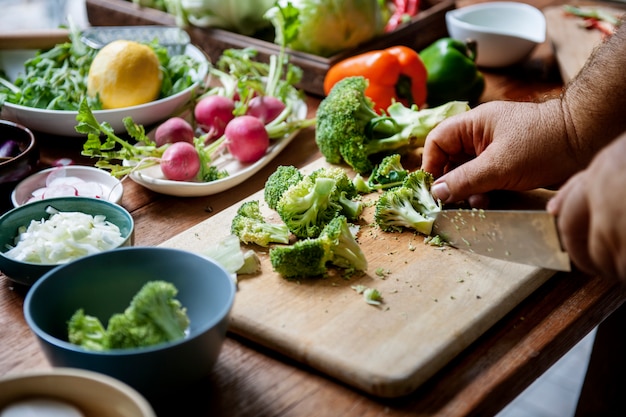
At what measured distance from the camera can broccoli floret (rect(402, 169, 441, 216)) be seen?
1.38 metres

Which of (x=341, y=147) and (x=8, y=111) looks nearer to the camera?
(x=341, y=147)

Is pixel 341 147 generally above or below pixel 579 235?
below

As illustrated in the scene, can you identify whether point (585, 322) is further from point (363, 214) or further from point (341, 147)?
point (341, 147)

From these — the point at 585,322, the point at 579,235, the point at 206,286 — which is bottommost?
the point at 585,322

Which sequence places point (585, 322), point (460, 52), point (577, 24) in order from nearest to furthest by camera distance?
point (585, 322), point (460, 52), point (577, 24)

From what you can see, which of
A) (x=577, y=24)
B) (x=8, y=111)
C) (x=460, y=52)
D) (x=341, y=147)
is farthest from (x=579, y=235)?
(x=577, y=24)

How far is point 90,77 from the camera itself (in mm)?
1763

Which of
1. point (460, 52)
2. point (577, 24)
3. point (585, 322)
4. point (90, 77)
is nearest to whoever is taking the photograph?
point (585, 322)

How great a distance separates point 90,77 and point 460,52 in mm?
1034

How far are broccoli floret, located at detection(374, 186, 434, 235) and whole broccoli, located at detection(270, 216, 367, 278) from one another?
121 mm

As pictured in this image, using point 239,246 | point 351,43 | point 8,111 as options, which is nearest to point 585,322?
point 239,246

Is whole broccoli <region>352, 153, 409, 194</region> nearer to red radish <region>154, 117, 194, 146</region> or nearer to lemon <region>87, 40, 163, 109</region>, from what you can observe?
red radish <region>154, 117, 194, 146</region>

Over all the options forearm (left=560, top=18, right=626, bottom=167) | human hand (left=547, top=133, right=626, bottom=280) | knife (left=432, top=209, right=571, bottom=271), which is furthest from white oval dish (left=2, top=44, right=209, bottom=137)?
human hand (left=547, top=133, right=626, bottom=280)

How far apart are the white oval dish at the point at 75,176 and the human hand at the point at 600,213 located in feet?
3.02
